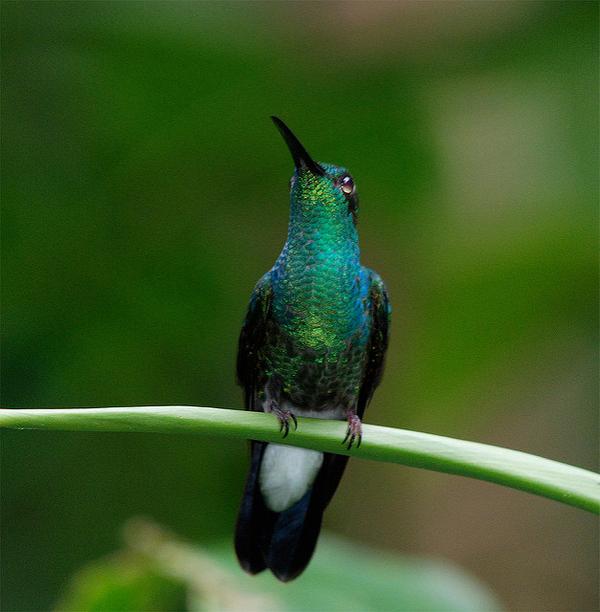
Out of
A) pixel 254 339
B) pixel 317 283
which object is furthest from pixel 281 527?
pixel 317 283

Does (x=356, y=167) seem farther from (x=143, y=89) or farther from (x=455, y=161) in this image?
(x=143, y=89)

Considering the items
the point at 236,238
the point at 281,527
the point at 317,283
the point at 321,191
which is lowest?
the point at 281,527

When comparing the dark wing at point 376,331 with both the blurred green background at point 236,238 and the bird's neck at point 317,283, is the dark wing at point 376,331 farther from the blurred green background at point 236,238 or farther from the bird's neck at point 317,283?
the blurred green background at point 236,238

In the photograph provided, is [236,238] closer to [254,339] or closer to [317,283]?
[254,339]

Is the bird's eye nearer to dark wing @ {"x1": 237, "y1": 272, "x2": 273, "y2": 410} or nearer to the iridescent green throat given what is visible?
the iridescent green throat

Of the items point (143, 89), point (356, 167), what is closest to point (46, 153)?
point (143, 89)

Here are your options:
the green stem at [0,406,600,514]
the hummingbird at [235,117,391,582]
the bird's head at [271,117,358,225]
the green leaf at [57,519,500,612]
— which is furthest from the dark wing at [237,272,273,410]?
the green stem at [0,406,600,514]
